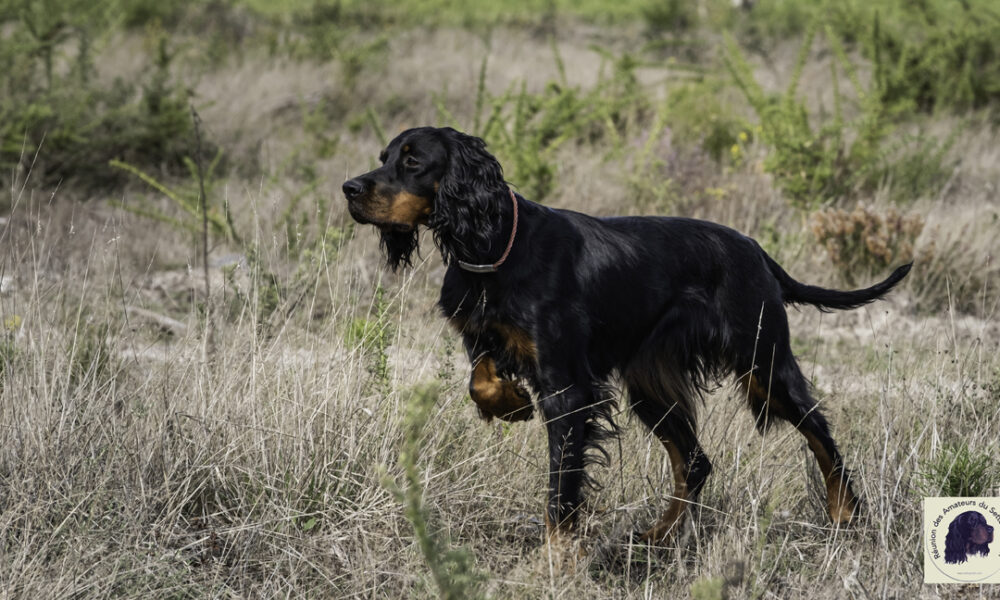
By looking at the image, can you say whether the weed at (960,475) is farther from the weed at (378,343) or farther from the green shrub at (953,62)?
the green shrub at (953,62)

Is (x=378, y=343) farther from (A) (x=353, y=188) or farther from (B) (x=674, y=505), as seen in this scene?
(B) (x=674, y=505)

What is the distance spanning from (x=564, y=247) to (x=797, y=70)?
459 cm

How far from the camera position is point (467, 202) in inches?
113

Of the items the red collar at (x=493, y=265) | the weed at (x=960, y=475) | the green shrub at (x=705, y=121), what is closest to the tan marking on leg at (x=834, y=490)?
the weed at (x=960, y=475)

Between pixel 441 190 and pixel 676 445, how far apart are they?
3.83 feet

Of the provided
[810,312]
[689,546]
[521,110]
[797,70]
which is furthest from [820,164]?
[689,546]

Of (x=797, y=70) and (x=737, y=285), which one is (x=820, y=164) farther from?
(x=737, y=285)

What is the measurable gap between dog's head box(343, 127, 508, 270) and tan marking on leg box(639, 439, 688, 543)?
0.98m

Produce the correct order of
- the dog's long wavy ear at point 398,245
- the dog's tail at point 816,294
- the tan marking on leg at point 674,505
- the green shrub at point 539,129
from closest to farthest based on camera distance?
the tan marking on leg at point 674,505 < the dog's long wavy ear at point 398,245 < the dog's tail at point 816,294 < the green shrub at point 539,129

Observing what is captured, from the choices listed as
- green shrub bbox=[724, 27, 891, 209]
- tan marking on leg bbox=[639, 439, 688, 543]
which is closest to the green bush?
green shrub bbox=[724, 27, 891, 209]

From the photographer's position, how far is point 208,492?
275 centimetres

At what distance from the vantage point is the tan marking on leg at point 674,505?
3.01m

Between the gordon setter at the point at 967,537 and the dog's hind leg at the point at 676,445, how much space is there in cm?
74

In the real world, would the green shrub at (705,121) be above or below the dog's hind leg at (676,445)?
above
